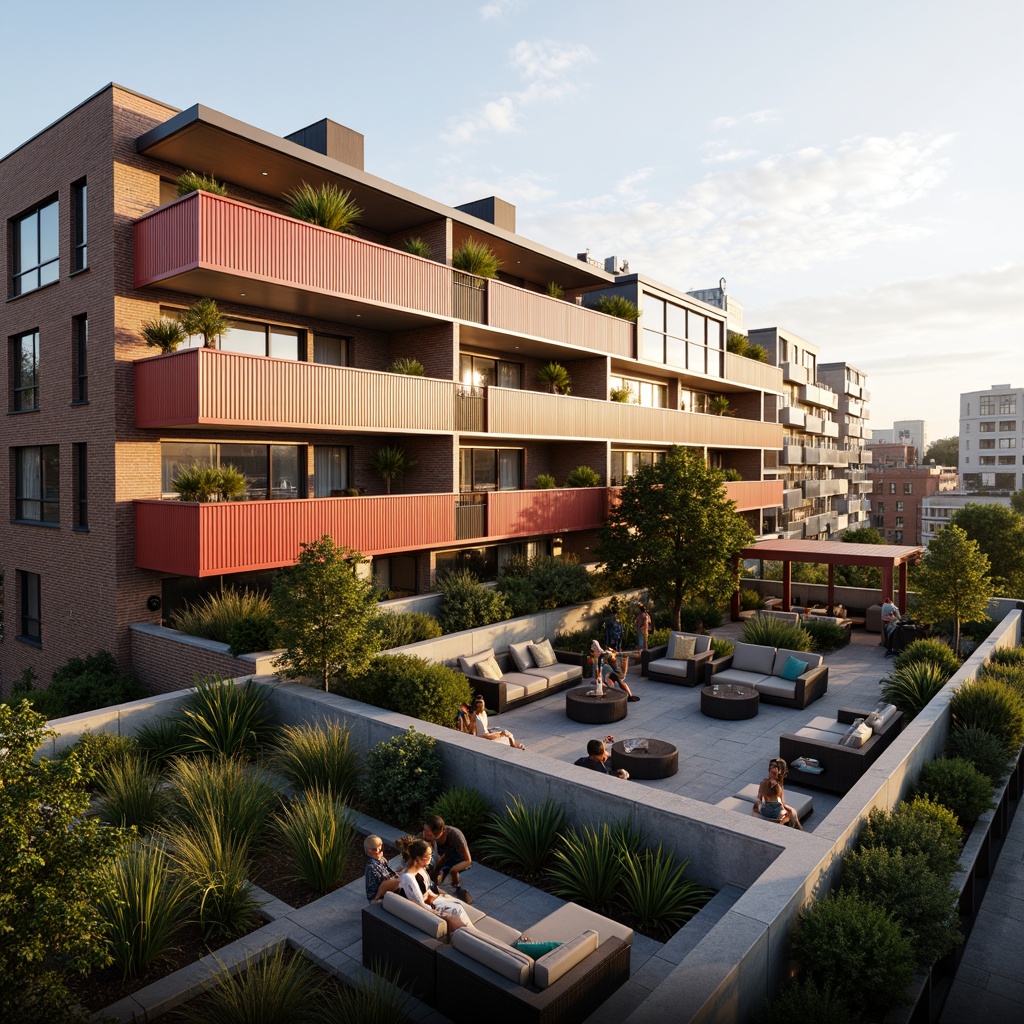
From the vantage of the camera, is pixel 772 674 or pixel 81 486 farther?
pixel 81 486

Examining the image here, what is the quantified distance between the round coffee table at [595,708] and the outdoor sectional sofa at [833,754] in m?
3.40

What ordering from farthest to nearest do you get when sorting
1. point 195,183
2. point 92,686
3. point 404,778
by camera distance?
point 195,183, point 92,686, point 404,778

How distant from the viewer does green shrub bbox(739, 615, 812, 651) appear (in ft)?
65.7

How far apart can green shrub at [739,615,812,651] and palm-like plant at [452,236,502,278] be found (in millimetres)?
12857

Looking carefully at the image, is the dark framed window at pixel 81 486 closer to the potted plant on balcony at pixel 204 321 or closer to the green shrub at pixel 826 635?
the potted plant on balcony at pixel 204 321

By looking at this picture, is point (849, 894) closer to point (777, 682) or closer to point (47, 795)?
point (47, 795)

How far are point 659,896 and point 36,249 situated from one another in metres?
21.7

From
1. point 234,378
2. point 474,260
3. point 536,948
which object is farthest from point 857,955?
point 474,260

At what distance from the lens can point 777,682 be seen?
680 inches

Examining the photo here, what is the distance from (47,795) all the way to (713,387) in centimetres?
3695

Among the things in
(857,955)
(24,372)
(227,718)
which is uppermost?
(24,372)

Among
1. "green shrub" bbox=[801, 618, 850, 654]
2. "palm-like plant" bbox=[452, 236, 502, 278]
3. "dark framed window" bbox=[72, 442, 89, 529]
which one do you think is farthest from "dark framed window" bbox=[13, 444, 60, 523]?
"green shrub" bbox=[801, 618, 850, 654]

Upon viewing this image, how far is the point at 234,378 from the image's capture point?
15766 mm

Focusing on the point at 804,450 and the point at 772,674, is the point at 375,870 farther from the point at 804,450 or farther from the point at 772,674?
the point at 804,450
